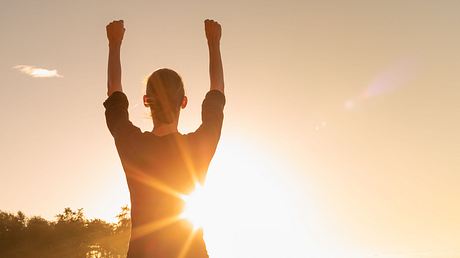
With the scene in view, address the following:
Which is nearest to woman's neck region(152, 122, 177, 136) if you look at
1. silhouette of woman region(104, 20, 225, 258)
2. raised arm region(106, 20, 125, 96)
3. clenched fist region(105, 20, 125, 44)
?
silhouette of woman region(104, 20, 225, 258)

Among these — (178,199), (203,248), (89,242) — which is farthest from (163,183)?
(89,242)

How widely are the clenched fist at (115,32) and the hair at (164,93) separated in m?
0.60

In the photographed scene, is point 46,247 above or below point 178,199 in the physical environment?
above

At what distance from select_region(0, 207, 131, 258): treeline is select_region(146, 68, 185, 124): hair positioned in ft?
245

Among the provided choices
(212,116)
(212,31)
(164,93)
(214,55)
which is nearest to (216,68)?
(214,55)

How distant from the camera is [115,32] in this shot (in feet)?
11.9

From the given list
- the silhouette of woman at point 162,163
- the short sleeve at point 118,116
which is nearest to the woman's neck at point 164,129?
the silhouette of woman at point 162,163

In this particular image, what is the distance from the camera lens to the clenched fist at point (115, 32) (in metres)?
3.62

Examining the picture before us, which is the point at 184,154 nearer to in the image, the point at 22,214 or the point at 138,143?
the point at 138,143

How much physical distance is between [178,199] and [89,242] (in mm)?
85263

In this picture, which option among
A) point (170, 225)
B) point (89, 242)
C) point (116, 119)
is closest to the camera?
point (170, 225)

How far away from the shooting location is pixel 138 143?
10.2ft

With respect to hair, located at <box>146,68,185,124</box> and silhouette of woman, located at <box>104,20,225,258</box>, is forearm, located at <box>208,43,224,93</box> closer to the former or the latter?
silhouette of woman, located at <box>104,20,225,258</box>

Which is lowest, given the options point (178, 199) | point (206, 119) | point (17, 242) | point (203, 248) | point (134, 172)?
point (203, 248)
